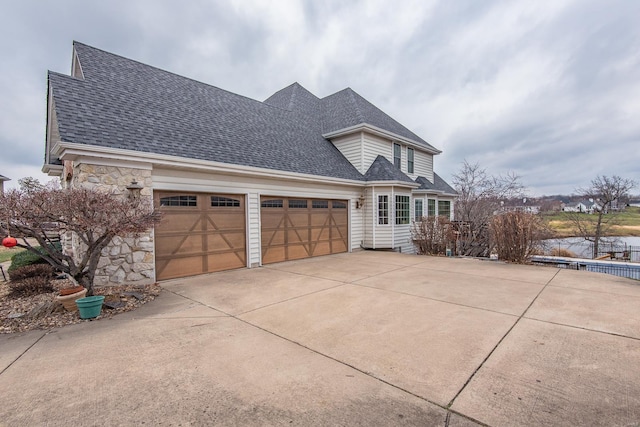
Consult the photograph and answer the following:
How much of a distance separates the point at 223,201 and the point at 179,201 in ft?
3.87

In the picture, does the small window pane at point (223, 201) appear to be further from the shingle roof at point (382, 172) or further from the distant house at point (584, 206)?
the distant house at point (584, 206)

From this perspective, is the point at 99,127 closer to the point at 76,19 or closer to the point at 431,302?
the point at 76,19

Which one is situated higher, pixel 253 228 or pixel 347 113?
pixel 347 113

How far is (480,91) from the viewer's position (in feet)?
51.5

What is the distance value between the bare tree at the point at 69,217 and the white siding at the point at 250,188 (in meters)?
1.91

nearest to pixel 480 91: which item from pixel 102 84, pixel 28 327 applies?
pixel 102 84

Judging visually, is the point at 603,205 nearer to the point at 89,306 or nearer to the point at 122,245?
the point at 122,245

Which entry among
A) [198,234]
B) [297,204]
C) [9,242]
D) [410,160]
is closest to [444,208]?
[410,160]

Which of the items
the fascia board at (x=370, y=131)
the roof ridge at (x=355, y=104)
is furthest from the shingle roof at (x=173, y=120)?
the roof ridge at (x=355, y=104)

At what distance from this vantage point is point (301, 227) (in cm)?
1013

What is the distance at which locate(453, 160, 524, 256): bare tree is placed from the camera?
11.6m

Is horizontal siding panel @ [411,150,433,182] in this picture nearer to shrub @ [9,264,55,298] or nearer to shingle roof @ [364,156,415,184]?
shingle roof @ [364,156,415,184]

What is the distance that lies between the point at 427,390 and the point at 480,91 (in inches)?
693

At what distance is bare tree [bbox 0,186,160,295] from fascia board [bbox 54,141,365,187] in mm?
1045
